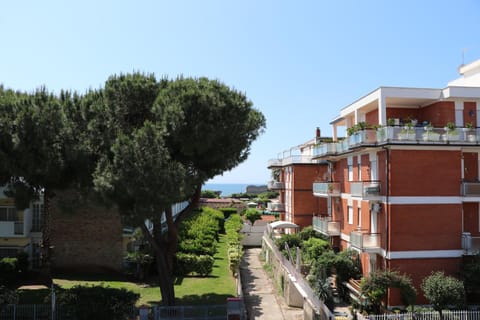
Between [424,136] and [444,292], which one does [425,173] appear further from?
[444,292]

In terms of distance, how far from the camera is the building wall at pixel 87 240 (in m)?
24.9

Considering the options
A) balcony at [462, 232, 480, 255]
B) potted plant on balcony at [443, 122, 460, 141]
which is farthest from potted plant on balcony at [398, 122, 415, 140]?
balcony at [462, 232, 480, 255]

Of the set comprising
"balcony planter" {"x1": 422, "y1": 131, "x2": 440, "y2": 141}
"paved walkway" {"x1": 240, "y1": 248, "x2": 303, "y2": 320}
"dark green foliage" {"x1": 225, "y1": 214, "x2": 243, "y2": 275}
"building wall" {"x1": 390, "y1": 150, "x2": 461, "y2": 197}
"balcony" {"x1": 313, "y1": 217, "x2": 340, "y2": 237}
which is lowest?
"paved walkway" {"x1": 240, "y1": 248, "x2": 303, "y2": 320}

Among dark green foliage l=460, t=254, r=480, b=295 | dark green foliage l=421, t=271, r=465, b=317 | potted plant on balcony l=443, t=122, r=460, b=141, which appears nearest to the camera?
dark green foliage l=421, t=271, r=465, b=317

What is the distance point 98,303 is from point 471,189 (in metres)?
17.9

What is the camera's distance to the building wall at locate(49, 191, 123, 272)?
2486 centimetres

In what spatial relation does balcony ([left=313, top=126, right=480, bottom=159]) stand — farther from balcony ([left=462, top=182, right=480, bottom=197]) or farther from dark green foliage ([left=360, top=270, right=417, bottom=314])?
dark green foliage ([left=360, top=270, right=417, bottom=314])

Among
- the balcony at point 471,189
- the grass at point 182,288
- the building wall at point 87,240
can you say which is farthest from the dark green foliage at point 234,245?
the balcony at point 471,189

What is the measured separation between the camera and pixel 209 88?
18.0 meters

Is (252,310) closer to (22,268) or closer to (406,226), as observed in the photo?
(406,226)

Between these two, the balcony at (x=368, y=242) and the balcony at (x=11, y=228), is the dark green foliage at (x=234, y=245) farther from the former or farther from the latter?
the balcony at (x=11, y=228)

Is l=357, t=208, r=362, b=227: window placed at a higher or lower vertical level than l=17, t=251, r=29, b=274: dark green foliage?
higher

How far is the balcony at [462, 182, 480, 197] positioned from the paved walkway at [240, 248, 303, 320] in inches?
397

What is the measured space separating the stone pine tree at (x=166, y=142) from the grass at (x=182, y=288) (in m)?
2.06
